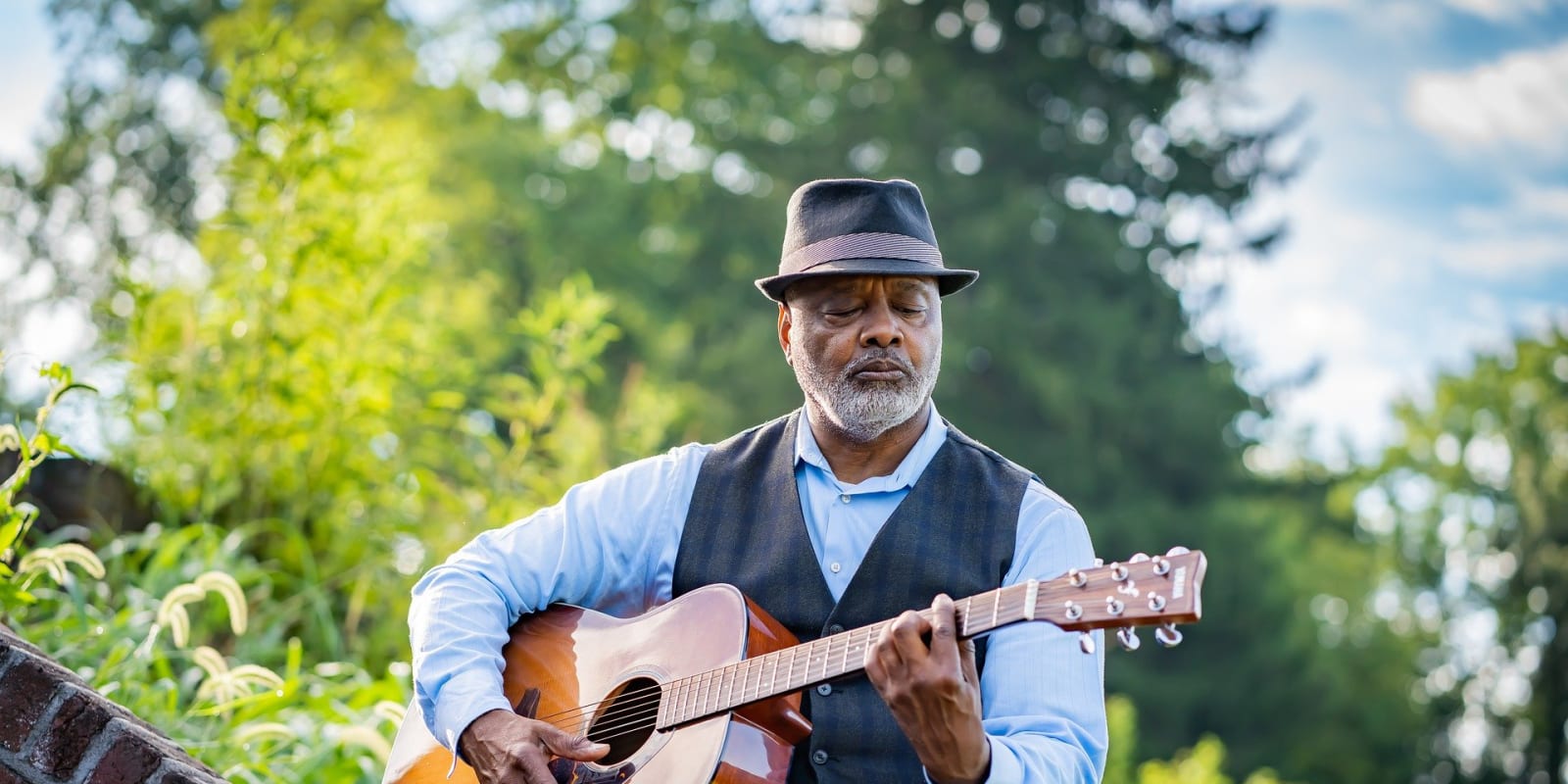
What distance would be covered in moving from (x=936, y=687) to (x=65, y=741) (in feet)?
5.13

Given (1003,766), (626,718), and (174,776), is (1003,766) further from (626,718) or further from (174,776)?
(174,776)

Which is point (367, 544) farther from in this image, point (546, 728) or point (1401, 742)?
point (1401, 742)

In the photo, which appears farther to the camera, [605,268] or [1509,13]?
[1509,13]

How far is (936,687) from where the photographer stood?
2174 mm

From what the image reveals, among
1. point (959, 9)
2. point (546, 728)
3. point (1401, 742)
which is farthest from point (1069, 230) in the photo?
point (546, 728)

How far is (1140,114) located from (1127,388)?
3805 millimetres

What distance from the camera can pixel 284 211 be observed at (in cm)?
480

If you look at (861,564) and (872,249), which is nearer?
(861,564)

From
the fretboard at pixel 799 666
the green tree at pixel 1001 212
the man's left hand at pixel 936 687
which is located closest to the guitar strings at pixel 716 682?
the fretboard at pixel 799 666

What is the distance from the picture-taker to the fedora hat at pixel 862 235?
2.81 m

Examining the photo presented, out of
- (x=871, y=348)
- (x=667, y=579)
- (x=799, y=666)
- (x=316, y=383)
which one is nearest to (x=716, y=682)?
(x=799, y=666)

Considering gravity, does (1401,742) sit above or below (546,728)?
above

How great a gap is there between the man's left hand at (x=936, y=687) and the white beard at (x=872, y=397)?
0.68 metres

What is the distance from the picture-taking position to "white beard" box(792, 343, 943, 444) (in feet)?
9.33
